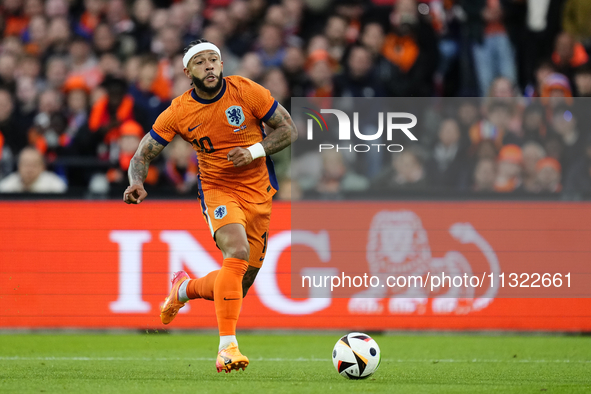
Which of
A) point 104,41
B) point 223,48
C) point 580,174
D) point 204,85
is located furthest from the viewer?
point 104,41

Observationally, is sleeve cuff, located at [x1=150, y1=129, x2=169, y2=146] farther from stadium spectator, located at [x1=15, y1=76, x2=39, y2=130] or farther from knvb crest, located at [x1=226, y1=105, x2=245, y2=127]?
stadium spectator, located at [x1=15, y1=76, x2=39, y2=130]

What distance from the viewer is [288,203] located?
1008 centimetres

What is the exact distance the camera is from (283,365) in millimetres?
7559

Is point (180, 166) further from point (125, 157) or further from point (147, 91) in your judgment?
point (147, 91)

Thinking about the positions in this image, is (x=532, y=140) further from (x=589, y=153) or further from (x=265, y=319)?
(x=265, y=319)

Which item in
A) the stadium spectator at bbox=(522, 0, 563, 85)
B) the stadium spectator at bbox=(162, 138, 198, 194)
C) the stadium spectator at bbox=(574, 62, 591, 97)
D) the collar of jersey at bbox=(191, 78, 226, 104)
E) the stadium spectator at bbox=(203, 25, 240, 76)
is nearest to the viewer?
the collar of jersey at bbox=(191, 78, 226, 104)

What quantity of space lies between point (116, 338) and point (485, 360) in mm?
4017

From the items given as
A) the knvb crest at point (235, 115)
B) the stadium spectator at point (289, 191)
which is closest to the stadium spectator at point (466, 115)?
the stadium spectator at point (289, 191)

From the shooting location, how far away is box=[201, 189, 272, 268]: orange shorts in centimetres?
668

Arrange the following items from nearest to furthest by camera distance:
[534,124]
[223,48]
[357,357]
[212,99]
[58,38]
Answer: [357,357] → [212,99] → [534,124] → [223,48] → [58,38]

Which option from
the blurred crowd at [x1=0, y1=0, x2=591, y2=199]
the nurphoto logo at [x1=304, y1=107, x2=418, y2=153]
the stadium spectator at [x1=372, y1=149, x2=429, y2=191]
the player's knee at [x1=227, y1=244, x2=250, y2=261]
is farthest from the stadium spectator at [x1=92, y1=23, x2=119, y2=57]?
the player's knee at [x1=227, y1=244, x2=250, y2=261]

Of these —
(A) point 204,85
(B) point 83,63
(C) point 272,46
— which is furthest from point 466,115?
(B) point 83,63

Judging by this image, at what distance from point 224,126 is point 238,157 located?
17.2 inches

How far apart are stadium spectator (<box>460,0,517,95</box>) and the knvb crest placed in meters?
5.27
